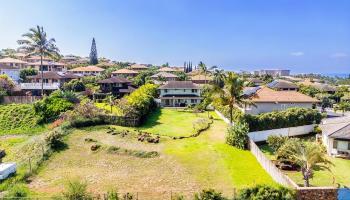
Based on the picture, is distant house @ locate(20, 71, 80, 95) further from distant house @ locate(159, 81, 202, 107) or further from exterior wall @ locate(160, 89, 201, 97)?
distant house @ locate(159, 81, 202, 107)

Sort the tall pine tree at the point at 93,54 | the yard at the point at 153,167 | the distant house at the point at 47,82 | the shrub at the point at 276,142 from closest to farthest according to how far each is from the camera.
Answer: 1. the yard at the point at 153,167
2. the shrub at the point at 276,142
3. the distant house at the point at 47,82
4. the tall pine tree at the point at 93,54

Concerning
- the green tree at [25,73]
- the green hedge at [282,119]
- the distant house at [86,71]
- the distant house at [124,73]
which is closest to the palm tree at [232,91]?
the green hedge at [282,119]

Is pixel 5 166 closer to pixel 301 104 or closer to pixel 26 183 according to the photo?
pixel 26 183

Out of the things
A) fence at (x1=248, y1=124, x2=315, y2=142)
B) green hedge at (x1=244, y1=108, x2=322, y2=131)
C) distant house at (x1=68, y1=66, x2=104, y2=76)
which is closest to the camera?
fence at (x1=248, y1=124, x2=315, y2=142)

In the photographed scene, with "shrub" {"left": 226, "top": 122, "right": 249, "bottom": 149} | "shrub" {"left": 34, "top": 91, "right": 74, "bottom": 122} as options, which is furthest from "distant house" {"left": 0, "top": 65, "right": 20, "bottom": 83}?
"shrub" {"left": 226, "top": 122, "right": 249, "bottom": 149}

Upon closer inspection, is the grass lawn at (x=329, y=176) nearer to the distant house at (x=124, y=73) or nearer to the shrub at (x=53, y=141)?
the shrub at (x=53, y=141)

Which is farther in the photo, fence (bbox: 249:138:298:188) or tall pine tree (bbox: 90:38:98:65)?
tall pine tree (bbox: 90:38:98:65)

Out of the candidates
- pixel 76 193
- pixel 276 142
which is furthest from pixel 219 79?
pixel 76 193
